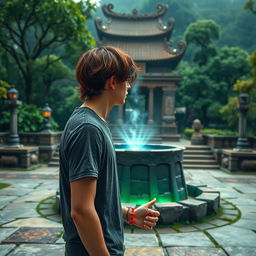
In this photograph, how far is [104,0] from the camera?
71688mm

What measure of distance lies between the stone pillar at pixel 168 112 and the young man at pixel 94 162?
60.4ft

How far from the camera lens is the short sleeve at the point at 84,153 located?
1116 mm

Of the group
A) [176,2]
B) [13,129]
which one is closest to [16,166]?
[13,129]

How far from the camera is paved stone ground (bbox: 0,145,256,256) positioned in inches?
132

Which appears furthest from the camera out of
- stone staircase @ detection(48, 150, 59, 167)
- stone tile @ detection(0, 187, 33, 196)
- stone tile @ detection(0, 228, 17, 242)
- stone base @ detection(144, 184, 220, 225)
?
stone staircase @ detection(48, 150, 59, 167)

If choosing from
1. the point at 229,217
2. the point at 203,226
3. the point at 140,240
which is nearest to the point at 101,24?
the point at 229,217

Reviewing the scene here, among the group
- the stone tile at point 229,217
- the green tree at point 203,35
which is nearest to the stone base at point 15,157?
the stone tile at point 229,217

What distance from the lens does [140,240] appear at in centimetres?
368

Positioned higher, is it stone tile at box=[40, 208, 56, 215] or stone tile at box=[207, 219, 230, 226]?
stone tile at box=[207, 219, 230, 226]

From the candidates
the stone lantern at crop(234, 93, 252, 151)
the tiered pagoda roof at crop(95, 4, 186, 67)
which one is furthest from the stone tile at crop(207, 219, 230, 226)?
the tiered pagoda roof at crop(95, 4, 186, 67)

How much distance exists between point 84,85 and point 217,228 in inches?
148

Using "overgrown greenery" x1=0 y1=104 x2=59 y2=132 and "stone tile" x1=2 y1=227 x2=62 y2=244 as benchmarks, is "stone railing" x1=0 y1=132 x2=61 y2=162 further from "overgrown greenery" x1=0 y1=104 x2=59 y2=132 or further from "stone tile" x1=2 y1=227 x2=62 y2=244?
"stone tile" x1=2 y1=227 x2=62 y2=244

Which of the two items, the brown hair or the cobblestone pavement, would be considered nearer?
the brown hair

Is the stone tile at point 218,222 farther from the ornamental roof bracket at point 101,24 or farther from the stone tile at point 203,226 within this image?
the ornamental roof bracket at point 101,24
